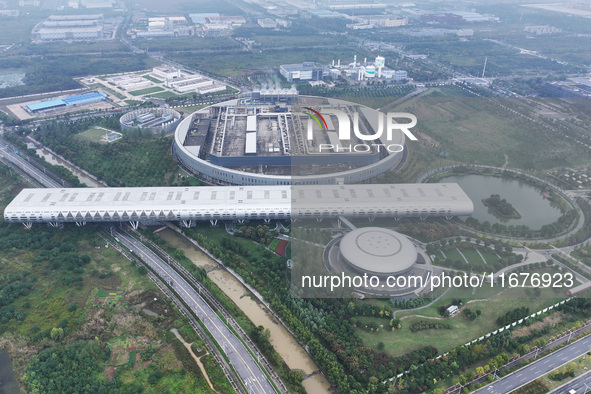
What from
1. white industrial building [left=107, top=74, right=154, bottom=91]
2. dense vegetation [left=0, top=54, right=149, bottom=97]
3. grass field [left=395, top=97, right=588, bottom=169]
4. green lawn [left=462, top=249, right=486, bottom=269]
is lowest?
green lawn [left=462, top=249, right=486, bottom=269]

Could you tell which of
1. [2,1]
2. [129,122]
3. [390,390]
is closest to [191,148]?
[129,122]

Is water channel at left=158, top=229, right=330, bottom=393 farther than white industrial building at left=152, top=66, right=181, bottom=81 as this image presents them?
No

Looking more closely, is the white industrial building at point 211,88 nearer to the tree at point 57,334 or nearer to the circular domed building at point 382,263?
the circular domed building at point 382,263

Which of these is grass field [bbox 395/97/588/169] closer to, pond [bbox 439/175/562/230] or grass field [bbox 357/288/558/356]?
pond [bbox 439/175/562/230]

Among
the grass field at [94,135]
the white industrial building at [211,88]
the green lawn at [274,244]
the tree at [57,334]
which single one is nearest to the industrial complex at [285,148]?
the green lawn at [274,244]

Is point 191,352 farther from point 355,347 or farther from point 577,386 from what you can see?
point 577,386

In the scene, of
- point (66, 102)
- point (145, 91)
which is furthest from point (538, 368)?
point (145, 91)

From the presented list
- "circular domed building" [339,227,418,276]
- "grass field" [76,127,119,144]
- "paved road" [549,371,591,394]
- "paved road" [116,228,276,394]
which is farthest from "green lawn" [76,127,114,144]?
"paved road" [549,371,591,394]
